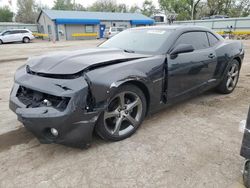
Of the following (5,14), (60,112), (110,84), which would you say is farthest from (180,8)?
(60,112)

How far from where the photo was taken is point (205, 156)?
2.71 m

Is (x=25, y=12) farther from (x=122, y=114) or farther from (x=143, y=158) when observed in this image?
(x=143, y=158)

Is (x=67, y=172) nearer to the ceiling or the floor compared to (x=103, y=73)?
nearer to the floor

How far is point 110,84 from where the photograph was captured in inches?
103

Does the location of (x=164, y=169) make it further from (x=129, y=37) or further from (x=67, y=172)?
(x=129, y=37)

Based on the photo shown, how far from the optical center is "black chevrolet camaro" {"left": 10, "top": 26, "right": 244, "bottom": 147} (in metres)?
2.45

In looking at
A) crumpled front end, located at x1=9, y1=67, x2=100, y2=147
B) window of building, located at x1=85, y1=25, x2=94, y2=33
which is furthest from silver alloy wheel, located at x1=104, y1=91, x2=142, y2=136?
window of building, located at x1=85, y1=25, x2=94, y2=33

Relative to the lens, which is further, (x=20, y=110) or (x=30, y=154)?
(x=30, y=154)

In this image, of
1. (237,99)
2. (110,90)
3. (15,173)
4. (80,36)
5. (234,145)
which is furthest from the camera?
(80,36)

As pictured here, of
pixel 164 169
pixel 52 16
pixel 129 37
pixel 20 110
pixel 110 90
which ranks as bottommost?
pixel 164 169

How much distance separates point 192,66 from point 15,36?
2626cm

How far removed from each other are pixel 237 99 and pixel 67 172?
380 cm

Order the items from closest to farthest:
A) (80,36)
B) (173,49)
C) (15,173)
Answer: (15,173), (173,49), (80,36)

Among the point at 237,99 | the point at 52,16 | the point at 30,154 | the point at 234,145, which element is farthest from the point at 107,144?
the point at 52,16
